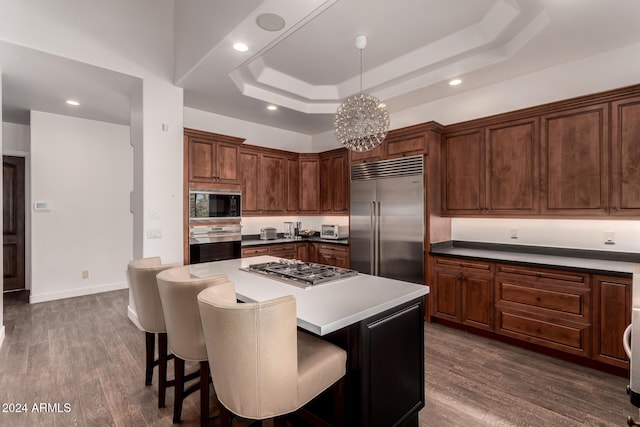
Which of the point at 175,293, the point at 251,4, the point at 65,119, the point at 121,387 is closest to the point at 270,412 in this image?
the point at 175,293

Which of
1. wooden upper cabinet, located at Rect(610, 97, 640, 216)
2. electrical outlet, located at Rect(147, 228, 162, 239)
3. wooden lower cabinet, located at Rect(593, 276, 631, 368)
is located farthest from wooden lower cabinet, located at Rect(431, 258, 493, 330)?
electrical outlet, located at Rect(147, 228, 162, 239)

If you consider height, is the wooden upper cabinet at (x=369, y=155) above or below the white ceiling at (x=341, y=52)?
below

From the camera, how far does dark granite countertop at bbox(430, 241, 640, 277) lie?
2.77 m

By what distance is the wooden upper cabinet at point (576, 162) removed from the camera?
2.91 metres

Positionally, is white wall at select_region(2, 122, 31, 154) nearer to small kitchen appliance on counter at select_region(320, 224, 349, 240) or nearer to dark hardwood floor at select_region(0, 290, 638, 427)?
dark hardwood floor at select_region(0, 290, 638, 427)

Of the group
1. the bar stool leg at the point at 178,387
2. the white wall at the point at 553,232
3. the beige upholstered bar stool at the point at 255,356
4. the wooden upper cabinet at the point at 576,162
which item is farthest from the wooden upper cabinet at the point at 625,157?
the bar stool leg at the point at 178,387

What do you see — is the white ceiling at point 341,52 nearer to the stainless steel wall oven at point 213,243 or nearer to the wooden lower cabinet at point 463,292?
the stainless steel wall oven at point 213,243

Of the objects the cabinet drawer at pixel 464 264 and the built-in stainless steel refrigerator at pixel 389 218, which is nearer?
the cabinet drawer at pixel 464 264

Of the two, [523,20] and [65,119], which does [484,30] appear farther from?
[65,119]

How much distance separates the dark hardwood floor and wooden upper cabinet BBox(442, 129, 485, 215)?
60.6 inches

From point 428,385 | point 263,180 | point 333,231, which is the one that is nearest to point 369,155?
point 333,231

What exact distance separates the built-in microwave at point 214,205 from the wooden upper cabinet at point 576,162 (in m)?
3.77

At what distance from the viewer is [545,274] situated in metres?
2.96

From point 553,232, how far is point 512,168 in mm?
848
